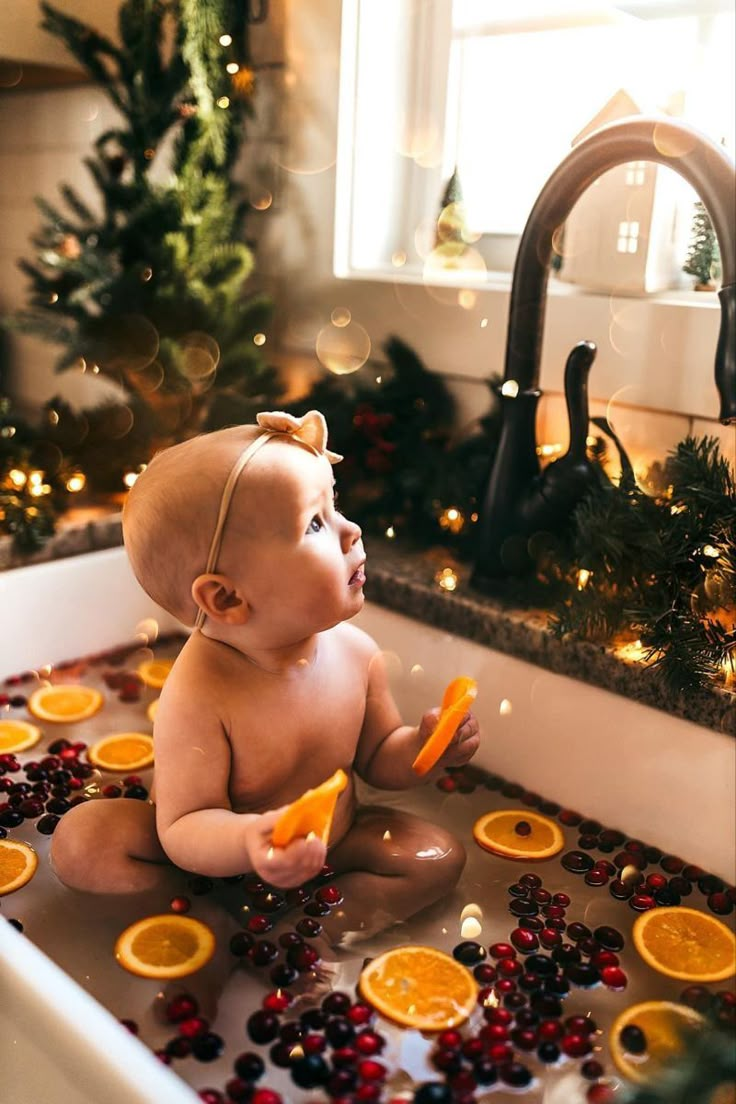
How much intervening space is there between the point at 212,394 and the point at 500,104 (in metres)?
0.50

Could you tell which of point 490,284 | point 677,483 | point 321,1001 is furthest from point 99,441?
point 321,1001

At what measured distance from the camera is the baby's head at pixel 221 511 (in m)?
0.65

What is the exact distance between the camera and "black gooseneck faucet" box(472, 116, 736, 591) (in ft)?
2.60

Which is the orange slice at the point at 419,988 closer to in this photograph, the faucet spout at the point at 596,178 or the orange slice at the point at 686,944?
the orange slice at the point at 686,944

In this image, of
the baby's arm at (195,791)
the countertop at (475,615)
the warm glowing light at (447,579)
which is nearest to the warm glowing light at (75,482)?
the countertop at (475,615)

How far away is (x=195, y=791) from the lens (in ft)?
2.32

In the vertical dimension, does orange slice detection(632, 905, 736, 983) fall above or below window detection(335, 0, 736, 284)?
below

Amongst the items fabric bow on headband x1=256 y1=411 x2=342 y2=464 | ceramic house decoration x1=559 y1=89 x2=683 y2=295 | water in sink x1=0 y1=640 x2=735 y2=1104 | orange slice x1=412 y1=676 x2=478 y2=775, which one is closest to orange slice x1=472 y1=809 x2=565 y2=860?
water in sink x1=0 y1=640 x2=735 y2=1104

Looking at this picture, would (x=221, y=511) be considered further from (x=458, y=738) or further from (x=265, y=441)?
(x=458, y=738)

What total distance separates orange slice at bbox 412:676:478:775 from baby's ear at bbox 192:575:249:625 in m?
0.16

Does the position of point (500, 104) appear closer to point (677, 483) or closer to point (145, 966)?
point (677, 483)

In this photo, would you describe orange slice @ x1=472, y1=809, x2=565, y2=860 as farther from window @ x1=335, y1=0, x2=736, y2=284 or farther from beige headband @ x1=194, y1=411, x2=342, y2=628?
window @ x1=335, y1=0, x2=736, y2=284

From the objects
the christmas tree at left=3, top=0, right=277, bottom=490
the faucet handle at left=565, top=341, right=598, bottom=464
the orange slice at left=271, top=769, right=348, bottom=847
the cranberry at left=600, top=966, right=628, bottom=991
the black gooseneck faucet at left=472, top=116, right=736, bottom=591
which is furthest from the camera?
the christmas tree at left=3, top=0, right=277, bottom=490

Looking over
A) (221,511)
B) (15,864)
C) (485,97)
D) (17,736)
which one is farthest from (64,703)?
(485,97)
